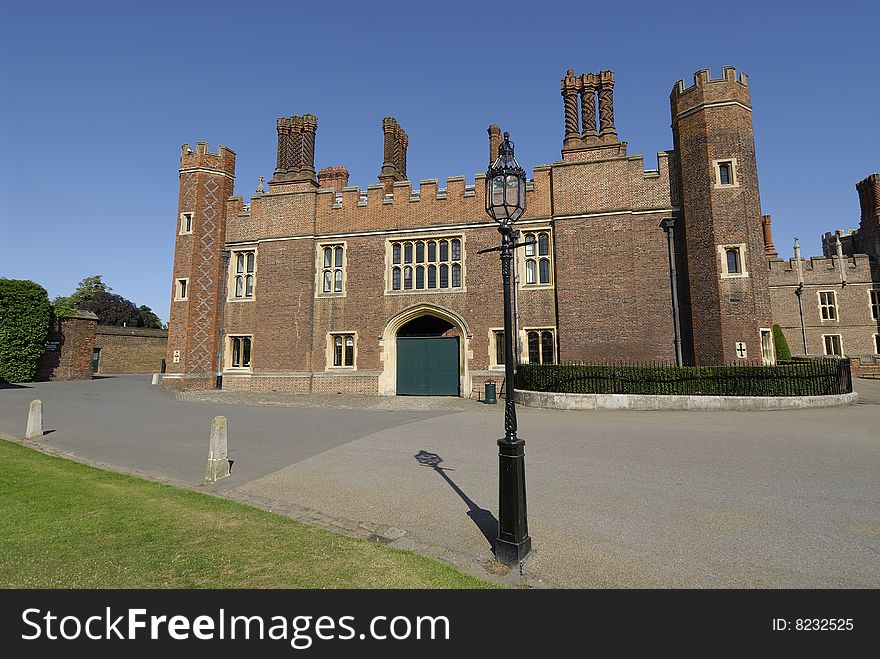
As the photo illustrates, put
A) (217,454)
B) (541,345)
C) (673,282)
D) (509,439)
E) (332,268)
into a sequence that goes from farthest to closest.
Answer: (332,268), (541,345), (673,282), (217,454), (509,439)

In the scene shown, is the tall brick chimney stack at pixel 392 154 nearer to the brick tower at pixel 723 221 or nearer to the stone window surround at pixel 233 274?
the stone window surround at pixel 233 274

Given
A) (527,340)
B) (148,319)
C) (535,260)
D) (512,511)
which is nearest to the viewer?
(512,511)

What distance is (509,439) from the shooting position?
4.25 m

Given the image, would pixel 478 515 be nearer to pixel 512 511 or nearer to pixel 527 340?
pixel 512 511

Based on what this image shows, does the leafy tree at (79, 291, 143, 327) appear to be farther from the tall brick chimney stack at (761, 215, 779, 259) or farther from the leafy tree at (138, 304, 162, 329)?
the tall brick chimney stack at (761, 215, 779, 259)

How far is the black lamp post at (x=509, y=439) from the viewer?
393cm

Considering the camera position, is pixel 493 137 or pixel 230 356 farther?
pixel 230 356

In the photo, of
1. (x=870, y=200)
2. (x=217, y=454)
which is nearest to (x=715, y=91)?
(x=217, y=454)

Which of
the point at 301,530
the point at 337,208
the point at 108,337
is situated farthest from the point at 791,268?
the point at 108,337

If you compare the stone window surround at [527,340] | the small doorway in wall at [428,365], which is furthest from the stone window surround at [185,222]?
the stone window surround at [527,340]

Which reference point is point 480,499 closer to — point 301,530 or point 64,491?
point 301,530

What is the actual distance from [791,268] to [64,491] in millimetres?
42288

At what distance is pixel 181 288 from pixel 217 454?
59.3ft

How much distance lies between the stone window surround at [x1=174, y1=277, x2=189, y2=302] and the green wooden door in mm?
10935
